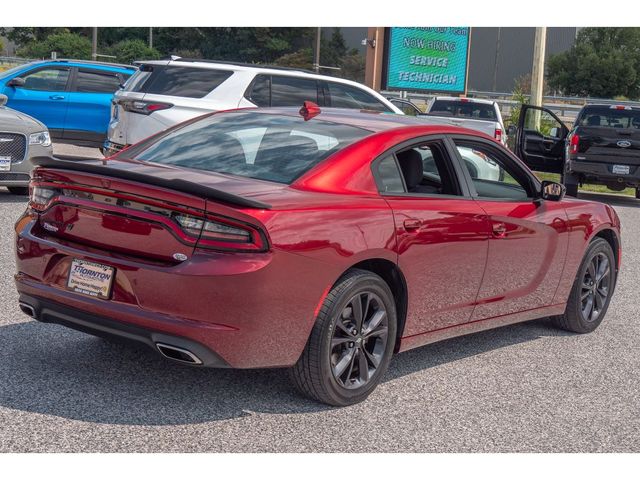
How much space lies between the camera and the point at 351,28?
9756 cm

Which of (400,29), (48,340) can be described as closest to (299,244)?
(48,340)

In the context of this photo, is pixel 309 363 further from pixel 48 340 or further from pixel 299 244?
pixel 48 340

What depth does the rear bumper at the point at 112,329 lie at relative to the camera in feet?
15.6

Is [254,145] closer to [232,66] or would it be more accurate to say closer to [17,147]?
[17,147]

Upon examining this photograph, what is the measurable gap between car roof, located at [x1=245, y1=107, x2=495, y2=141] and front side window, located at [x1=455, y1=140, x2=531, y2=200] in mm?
183

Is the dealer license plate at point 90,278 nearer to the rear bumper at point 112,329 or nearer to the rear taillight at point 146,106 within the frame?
the rear bumper at point 112,329

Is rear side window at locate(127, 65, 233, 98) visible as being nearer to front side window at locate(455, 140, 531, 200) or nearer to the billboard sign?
front side window at locate(455, 140, 531, 200)

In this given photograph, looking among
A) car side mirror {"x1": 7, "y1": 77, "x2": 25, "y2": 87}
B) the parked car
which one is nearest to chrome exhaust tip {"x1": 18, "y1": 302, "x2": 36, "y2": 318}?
car side mirror {"x1": 7, "y1": 77, "x2": 25, "y2": 87}

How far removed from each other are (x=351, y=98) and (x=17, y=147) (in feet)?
15.7

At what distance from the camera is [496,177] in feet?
23.5

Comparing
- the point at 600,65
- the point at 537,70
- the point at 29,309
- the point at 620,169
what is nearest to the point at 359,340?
the point at 29,309

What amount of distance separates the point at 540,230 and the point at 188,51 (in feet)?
311

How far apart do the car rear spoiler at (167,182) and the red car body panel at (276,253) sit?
0.10ft

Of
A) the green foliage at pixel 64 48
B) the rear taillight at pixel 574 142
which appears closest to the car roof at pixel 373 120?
the rear taillight at pixel 574 142
